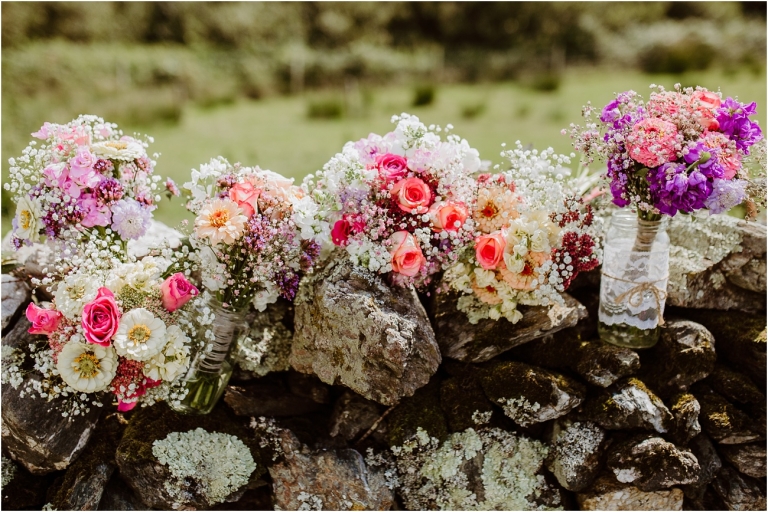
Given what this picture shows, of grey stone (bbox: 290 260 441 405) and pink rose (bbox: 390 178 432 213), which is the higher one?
pink rose (bbox: 390 178 432 213)

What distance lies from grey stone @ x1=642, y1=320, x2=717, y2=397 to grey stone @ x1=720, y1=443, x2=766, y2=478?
0.36 metres

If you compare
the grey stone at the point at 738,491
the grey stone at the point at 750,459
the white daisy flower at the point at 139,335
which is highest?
the white daisy flower at the point at 139,335

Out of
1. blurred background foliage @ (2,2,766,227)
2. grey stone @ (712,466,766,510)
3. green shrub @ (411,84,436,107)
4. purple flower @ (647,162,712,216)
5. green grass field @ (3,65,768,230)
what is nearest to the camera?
purple flower @ (647,162,712,216)

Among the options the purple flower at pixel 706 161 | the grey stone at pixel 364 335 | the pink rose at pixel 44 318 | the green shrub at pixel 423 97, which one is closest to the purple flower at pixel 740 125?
the purple flower at pixel 706 161

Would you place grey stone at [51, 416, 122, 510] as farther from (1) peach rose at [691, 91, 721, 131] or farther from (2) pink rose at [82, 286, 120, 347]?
(1) peach rose at [691, 91, 721, 131]

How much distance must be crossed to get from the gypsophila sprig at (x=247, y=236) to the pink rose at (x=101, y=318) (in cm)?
38

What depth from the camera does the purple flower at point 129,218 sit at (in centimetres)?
275

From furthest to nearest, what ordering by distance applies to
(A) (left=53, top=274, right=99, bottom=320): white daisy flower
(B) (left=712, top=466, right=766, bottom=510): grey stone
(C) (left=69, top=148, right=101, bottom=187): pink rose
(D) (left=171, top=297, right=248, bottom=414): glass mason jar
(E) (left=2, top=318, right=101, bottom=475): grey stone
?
(B) (left=712, top=466, right=766, bottom=510): grey stone < (D) (left=171, top=297, right=248, bottom=414): glass mason jar < (E) (left=2, top=318, right=101, bottom=475): grey stone < (C) (left=69, top=148, right=101, bottom=187): pink rose < (A) (left=53, top=274, right=99, bottom=320): white daisy flower

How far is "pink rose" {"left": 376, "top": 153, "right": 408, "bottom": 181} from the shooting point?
2.73 meters

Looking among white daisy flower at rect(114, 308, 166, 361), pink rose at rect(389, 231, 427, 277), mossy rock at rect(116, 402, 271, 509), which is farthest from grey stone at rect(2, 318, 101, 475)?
pink rose at rect(389, 231, 427, 277)

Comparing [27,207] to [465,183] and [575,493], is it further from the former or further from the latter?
[575,493]

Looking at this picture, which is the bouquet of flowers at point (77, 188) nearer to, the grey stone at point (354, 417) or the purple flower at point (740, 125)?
the grey stone at point (354, 417)

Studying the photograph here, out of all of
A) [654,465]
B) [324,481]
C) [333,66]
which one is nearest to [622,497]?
[654,465]

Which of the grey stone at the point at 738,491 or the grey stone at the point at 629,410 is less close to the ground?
the grey stone at the point at 629,410
